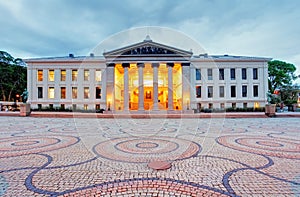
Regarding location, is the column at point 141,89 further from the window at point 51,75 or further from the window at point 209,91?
the window at point 51,75

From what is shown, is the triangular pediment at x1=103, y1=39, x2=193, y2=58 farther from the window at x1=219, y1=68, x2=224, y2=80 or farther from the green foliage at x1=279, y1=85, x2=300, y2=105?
the green foliage at x1=279, y1=85, x2=300, y2=105

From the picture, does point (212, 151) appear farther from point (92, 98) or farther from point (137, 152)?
point (92, 98)

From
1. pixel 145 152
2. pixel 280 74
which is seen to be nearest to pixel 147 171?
pixel 145 152

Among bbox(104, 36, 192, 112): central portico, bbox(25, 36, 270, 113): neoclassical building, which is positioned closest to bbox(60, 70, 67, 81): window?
bbox(25, 36, 270, 113): neoclassical building

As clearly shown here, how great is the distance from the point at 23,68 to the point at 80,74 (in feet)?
73.8

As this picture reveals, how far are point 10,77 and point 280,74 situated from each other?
63.1 meters

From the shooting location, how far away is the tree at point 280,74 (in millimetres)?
40875

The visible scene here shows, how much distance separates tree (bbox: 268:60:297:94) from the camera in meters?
40.9

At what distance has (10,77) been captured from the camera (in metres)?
39.7

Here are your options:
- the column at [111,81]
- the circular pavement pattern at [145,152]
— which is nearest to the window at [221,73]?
the column at [111,81]

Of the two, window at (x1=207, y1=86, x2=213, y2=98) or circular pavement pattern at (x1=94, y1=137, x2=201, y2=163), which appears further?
window at (x1=207, y1=86, x2=213, y2=98)

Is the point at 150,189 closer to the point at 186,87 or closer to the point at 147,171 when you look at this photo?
the point at 147,171

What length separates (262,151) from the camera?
4.83m

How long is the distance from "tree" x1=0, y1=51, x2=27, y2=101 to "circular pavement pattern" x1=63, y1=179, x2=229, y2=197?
47.3m
